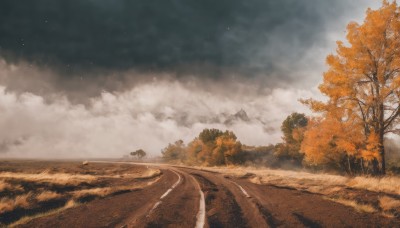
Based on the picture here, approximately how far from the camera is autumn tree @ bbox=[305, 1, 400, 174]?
55.8 ft

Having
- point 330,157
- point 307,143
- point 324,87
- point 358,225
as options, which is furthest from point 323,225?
point 330,157

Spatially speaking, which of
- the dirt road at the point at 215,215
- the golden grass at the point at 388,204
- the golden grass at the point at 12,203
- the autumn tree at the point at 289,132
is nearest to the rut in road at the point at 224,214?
the dirt road at the point at 215,215

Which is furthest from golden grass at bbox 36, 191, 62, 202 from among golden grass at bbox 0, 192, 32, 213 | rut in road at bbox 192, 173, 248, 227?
rut in road at bbox 192, 173, 248, 227

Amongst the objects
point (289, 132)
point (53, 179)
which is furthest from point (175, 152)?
point (53, 179)

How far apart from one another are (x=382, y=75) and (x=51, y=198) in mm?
20706

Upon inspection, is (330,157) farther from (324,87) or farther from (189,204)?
(189,204)

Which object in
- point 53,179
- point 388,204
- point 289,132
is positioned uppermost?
point 289,132

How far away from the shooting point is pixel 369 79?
18016mm

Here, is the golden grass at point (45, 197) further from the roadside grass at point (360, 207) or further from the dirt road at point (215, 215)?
the roadside grass at point (360, 207)

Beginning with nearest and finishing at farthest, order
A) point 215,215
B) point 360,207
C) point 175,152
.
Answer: point 215,215 → point 360,207 → point 175,152

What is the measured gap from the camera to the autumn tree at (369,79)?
55.8 feet

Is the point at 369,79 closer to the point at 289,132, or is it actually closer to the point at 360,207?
the point at 360,207

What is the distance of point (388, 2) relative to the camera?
17.4 metres

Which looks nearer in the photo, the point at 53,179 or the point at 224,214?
the point at 224,214
